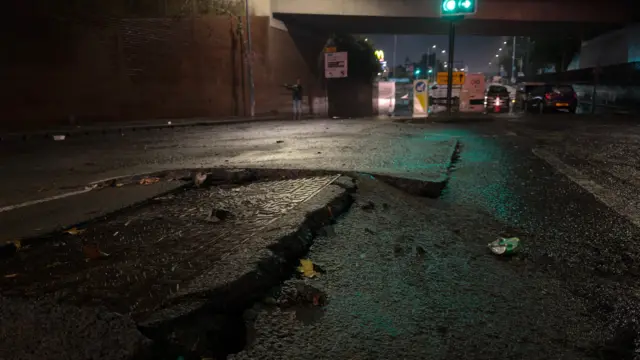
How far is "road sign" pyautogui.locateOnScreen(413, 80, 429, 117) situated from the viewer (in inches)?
835

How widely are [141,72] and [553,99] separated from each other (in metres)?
19.9

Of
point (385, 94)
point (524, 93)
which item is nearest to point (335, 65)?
point (385, 94)

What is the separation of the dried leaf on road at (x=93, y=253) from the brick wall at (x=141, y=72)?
14982 mm

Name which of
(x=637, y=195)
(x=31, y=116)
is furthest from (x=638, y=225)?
(x=31, y=116)

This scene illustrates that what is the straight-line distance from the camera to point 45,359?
6.66 feet

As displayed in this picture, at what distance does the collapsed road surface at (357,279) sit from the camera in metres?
2.40

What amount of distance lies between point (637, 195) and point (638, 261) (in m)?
2.43

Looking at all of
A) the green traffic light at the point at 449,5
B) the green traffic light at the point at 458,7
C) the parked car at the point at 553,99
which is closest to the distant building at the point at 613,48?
the parked car at the point at 553,99

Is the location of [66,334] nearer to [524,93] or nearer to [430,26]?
[430,26]

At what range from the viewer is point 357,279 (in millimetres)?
3223

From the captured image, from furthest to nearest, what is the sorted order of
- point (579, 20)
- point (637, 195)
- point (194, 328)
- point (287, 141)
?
1. point (579, 20)
2. point (287, 141)
3. point (637, 195)
4. point (194, 328)

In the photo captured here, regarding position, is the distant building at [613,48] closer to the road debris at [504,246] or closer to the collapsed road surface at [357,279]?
the collapsed road surface at [357,279]

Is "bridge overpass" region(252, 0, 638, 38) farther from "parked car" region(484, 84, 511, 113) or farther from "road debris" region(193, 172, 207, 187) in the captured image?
"road debris" region(193, 172, 207, 187)

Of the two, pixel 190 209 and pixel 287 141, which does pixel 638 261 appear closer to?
pixel 190 209
